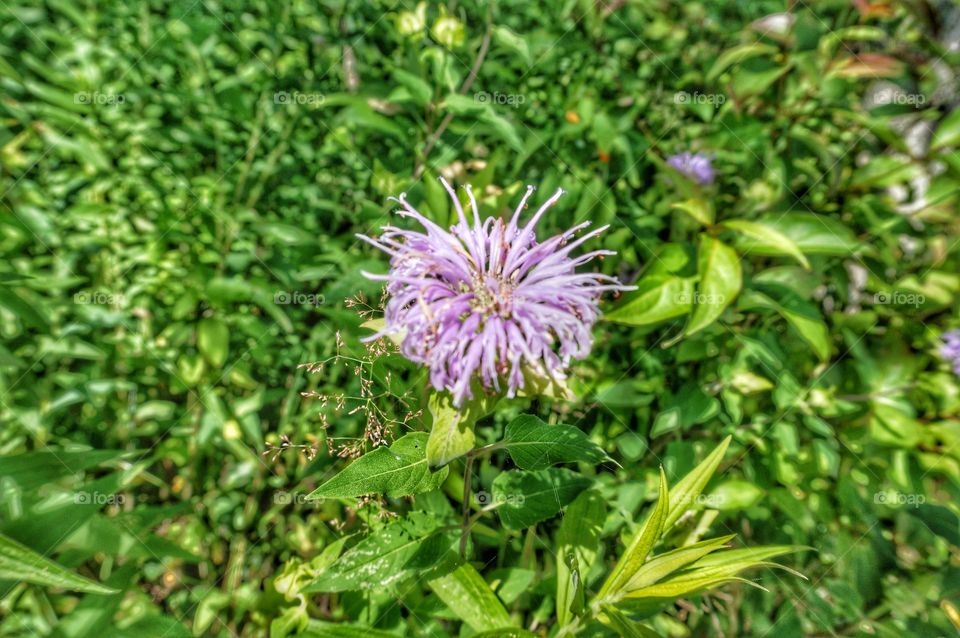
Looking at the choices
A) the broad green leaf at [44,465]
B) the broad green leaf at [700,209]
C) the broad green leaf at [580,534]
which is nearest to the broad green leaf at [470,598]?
the broad green leaf at [580,534]

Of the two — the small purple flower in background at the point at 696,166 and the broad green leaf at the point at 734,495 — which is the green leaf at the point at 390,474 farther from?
the small purple flower in background at the point at 696,166

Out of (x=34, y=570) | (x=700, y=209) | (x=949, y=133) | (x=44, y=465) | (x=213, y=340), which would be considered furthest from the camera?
(x=949, y=133)

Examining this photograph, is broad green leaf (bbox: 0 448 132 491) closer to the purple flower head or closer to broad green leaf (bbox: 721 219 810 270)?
the purple flower head

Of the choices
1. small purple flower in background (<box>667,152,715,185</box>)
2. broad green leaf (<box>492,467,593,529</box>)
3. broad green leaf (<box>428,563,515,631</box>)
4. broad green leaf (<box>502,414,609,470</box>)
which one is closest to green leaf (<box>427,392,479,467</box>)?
broad green leaf (<box>502,414,609,470</box>)

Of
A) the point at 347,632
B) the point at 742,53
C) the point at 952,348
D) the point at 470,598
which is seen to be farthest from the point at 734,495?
the point at 742,53

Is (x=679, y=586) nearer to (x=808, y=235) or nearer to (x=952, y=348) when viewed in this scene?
(x=808, y=235)

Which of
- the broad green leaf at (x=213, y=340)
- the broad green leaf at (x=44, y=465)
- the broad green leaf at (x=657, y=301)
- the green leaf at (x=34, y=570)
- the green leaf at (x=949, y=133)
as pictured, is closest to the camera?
the green leaf at (x=34, y=570)
